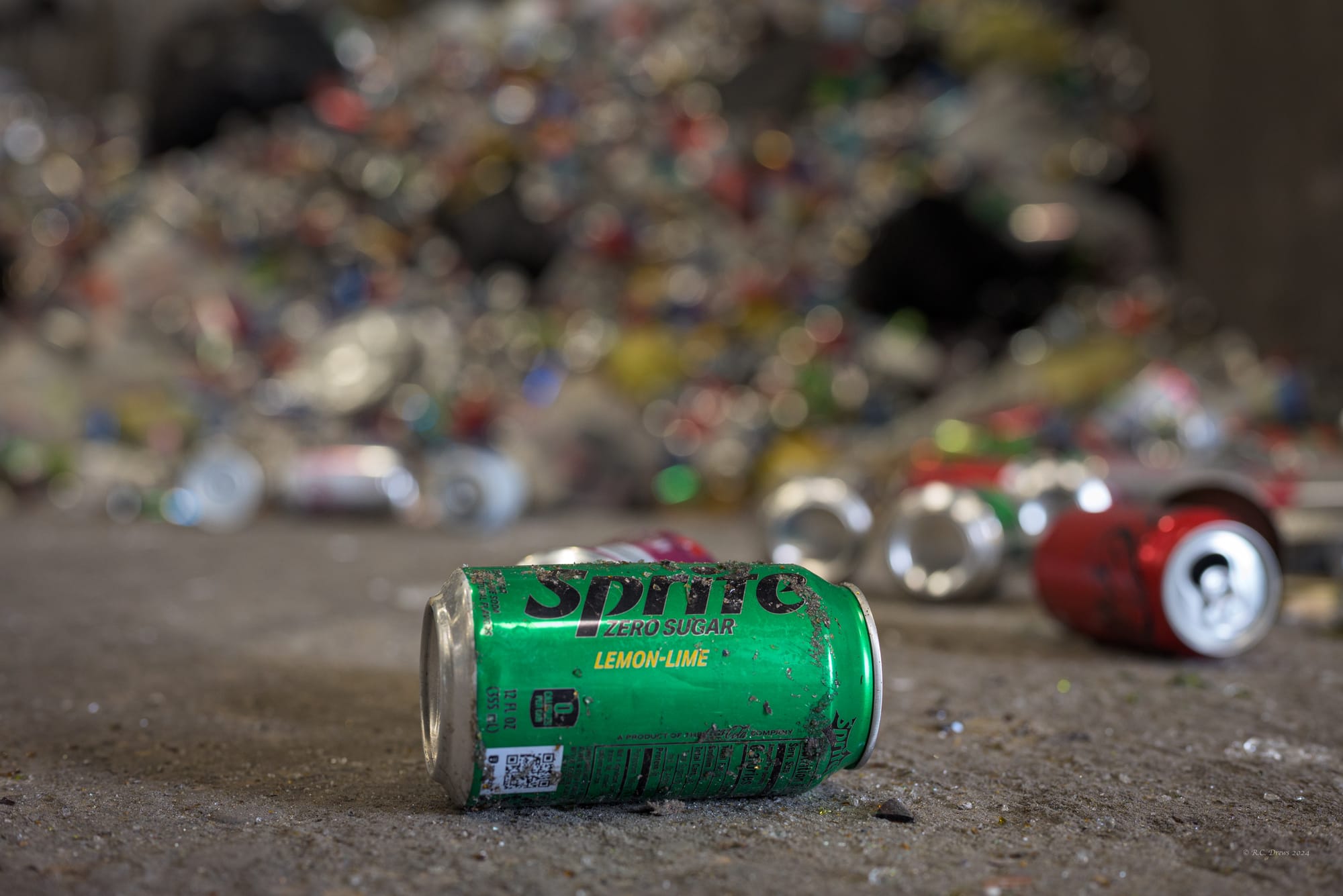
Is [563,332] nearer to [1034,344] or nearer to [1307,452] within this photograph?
[1034,344]

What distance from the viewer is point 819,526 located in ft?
10.2

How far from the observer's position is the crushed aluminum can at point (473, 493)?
4.66 m

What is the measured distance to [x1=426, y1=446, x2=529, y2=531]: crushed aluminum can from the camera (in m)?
4.66

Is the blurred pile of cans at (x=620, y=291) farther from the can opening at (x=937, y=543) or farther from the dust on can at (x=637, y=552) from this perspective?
the dust on can at (x=637, y=552)

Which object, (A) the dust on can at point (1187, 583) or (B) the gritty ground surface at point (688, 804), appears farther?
(A) the dust on can at point (1187, 583)

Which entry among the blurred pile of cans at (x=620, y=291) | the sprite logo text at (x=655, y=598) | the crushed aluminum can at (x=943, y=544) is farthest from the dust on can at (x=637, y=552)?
the blurred pile of cans at (x=620, y=291)

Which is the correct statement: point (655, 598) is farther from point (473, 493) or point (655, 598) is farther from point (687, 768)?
point (473, 493)

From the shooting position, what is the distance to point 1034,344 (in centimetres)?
562

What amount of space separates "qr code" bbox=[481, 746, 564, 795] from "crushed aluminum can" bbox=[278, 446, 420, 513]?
366 cm

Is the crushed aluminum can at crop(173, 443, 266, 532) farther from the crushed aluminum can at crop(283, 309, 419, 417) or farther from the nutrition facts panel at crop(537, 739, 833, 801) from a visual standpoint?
the nutrition facts panel at crop(537, 739, 833, 801)

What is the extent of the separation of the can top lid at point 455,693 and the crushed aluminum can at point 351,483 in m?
3.58

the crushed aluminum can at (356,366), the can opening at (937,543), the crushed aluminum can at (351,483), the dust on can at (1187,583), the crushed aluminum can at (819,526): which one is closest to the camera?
the dust on can at (1187,583)

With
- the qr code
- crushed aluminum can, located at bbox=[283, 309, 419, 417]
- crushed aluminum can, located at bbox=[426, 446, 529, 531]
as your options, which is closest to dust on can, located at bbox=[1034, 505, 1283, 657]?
the qr code

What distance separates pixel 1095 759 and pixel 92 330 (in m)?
7.18
